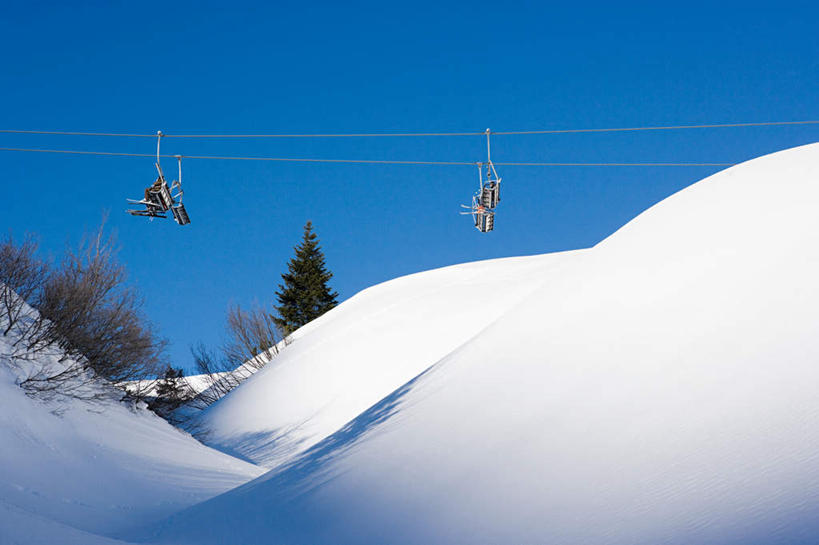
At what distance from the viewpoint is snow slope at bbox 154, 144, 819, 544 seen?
16.2ft

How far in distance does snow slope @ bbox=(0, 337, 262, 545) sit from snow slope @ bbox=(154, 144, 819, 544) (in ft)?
4.16

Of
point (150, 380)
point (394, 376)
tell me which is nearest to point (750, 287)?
point (394, 376)

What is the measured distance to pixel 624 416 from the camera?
668 centimetres

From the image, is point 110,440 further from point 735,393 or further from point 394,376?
point 735,393

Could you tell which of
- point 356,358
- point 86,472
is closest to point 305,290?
point 356,358

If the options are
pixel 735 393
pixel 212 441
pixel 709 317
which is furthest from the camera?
pixel 212 441

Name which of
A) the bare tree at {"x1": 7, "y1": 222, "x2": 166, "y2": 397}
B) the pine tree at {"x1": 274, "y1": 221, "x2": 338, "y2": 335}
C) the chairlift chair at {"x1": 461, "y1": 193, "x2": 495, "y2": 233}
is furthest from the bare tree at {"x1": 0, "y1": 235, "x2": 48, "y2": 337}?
the pine tree at {"x1": 274, "y1": 221, "x2": 338, "y2": 335}

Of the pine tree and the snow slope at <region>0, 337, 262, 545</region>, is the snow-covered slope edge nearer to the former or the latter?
the snow slope at <region>0, 337, 262, 545</region>

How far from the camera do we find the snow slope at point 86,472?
8073 millimetres

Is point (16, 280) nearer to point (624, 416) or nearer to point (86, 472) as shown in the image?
point (86, 472)

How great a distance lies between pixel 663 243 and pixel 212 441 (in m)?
16.7

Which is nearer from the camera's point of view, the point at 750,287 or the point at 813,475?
the point at 813,475

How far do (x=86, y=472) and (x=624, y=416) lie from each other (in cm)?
Answer: 847

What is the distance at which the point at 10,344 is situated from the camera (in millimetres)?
13078
